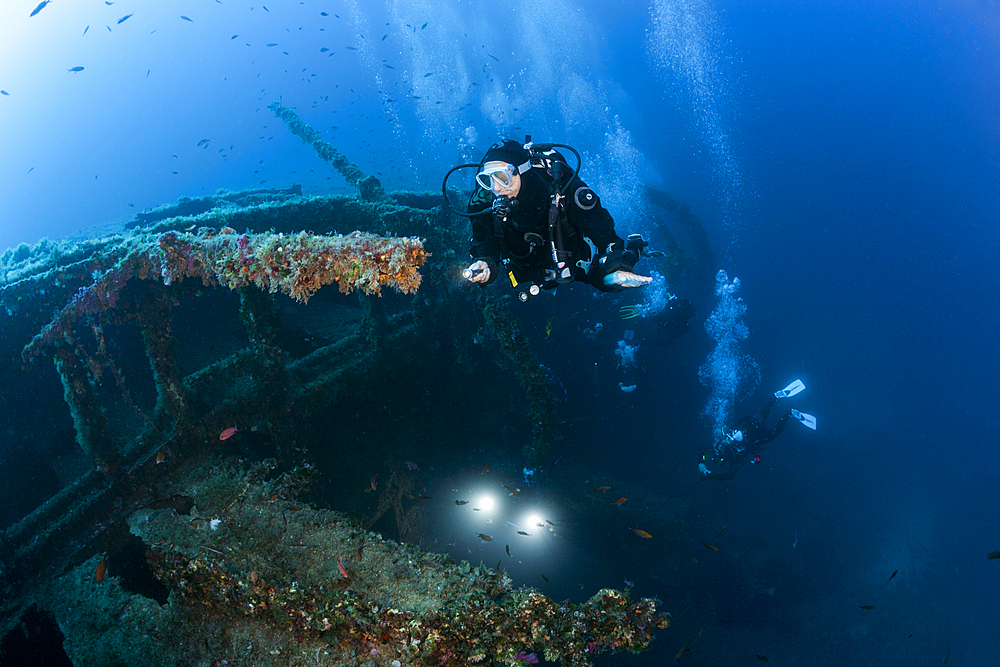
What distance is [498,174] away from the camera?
10.8 feet

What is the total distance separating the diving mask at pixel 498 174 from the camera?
3299 millimetres

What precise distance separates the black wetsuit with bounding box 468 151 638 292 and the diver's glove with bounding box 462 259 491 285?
69mm

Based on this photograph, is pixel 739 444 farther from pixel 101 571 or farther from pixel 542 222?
pixel 101 571

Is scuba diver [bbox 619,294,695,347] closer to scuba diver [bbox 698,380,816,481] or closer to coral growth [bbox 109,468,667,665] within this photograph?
scuba diver [bbox 698,380,816,481]

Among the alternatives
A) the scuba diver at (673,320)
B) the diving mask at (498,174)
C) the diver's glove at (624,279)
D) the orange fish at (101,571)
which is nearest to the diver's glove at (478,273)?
the diving mask at (498,174)

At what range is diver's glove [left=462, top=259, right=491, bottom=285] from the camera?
11.3 ft

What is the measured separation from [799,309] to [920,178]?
74.0 meters

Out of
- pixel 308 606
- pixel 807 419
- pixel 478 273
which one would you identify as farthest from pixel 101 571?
pixel 807 419

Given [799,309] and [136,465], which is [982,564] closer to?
[136,465]

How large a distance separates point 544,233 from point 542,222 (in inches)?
3.8

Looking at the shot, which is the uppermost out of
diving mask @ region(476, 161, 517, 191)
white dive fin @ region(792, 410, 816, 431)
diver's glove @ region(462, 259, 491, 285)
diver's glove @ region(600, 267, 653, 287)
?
diving mask @ region(476, 161, 517, 191)

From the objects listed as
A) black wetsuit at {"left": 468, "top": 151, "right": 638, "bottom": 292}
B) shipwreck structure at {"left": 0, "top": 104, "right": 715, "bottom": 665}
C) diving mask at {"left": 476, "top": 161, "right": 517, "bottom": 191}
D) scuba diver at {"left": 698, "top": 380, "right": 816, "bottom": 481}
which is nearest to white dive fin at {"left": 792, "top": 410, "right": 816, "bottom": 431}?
scuba diver at {"left": 698, "top": 380, "right": 816, "bottom": 481}

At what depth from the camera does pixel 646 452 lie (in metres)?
14.0

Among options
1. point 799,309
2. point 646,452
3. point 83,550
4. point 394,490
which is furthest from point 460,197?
point 799,309
